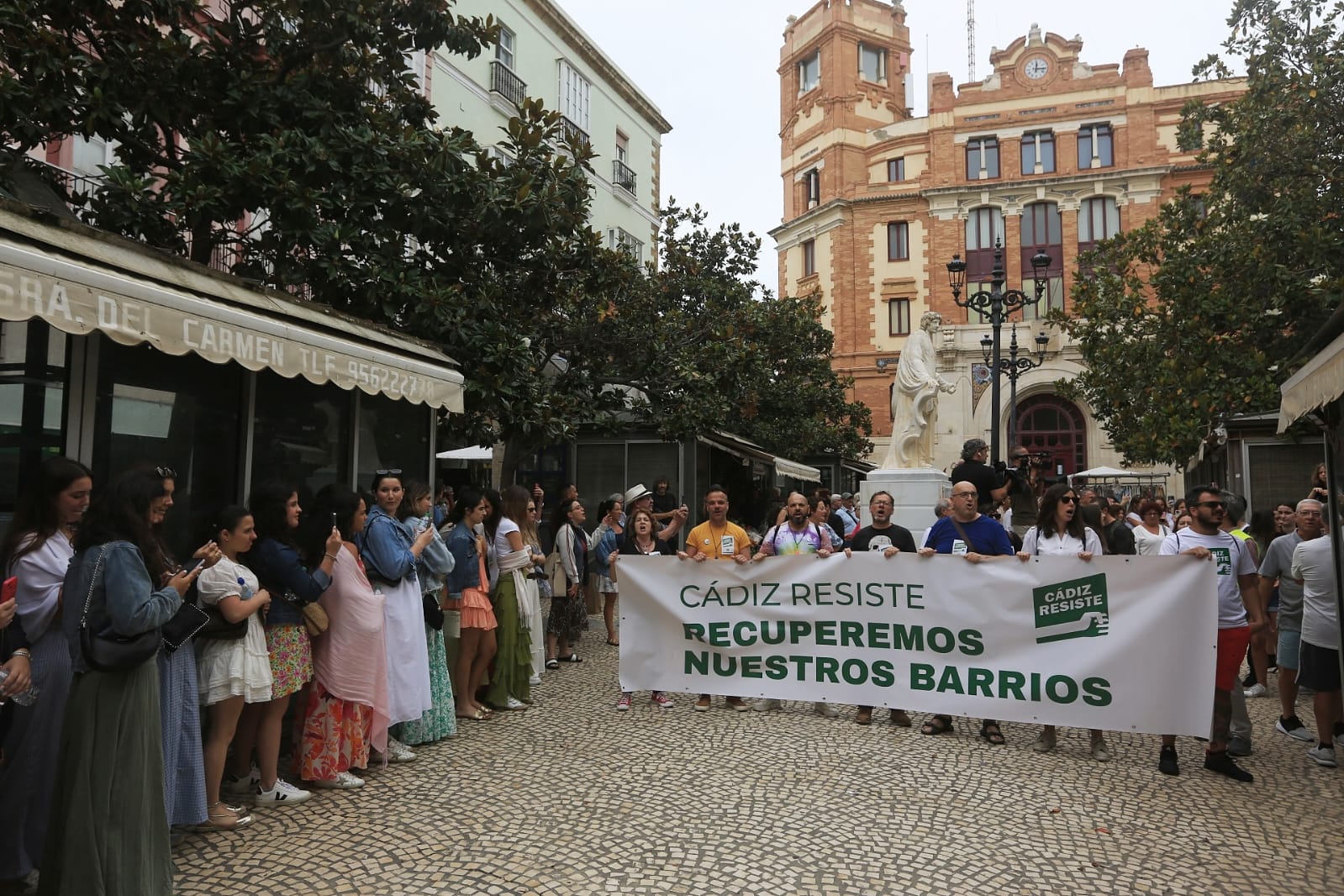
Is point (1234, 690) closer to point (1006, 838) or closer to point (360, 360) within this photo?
point (1006, 838)

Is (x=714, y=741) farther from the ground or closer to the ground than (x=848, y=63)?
closer to the ground

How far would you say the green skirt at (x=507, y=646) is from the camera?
705 cm

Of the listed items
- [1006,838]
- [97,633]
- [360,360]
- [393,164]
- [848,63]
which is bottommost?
[1006,838]

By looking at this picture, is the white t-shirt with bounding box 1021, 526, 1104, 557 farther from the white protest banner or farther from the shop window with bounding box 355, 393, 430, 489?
the shop window with bounding box 355, 393, 430, 489

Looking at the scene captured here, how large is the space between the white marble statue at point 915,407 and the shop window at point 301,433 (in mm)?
9417

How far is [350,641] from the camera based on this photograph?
5102mm

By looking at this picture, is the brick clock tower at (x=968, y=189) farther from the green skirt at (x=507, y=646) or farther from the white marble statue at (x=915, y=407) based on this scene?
the green skirt at (x=507, y=646)

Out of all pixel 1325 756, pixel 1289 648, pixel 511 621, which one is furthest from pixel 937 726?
pixel 511 621

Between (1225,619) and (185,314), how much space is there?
6415 millimetres

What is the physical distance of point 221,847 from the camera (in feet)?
13.5

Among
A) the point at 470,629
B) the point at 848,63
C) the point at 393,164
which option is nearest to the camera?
the point at 470,629

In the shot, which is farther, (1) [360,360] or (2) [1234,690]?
(1) [360,360]

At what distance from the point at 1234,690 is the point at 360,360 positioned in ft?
20.1

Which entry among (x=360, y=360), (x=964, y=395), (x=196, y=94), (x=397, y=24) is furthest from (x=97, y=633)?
(x=964, y=395)
